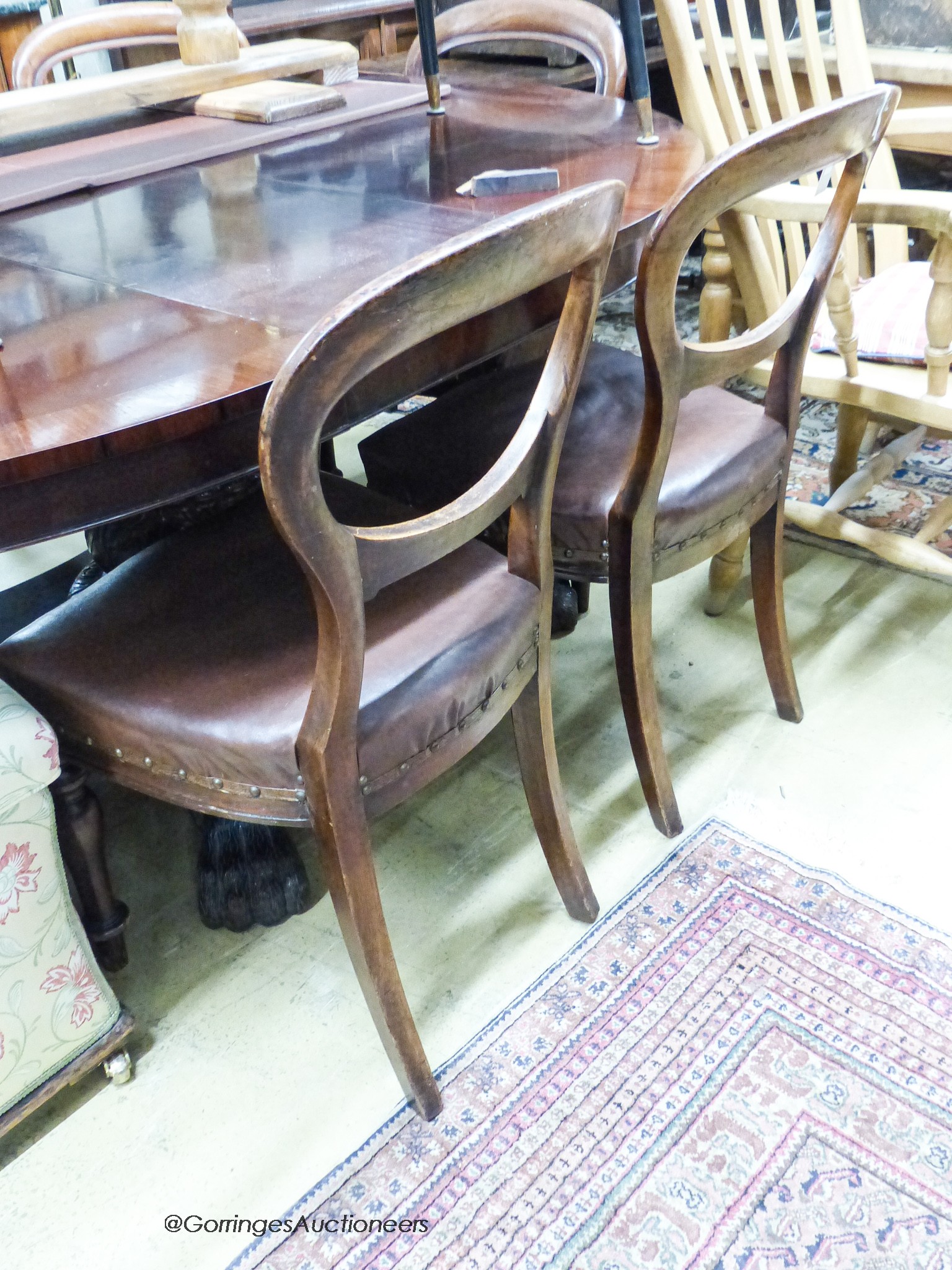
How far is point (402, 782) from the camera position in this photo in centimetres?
103

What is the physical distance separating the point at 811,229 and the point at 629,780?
1.08 metres

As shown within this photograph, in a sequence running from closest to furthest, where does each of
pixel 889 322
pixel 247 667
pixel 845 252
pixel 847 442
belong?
1. pixel 247 667
2. pixel 889 322
3. pixel 845 252
4. pixel 847 442

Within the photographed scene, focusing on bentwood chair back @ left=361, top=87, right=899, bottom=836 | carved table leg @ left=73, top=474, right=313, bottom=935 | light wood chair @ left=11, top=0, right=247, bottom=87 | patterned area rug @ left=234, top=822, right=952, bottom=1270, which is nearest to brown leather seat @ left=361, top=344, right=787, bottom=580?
bentwood chair back @ left=361, top=87, right=899, bottom=836

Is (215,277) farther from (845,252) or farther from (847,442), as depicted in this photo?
(847,442)

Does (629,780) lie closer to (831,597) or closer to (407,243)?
(831,597)

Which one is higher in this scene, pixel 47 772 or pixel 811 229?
pixel 811 229

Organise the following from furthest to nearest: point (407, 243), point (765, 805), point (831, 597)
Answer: point (831, 597), point (765, 805), point (407, 243)

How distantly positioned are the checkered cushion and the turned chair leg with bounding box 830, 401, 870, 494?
0.23 m

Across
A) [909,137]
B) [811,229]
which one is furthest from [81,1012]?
[909,137]

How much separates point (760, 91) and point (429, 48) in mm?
566

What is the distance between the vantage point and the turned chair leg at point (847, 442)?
6.44ft

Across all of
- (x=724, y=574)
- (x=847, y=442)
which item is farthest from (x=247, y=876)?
(x=847, y=442)

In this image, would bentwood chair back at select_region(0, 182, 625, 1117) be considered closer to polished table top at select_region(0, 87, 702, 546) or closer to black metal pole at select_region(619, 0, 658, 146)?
polished table top at select_region(0, 87, 702, 546)

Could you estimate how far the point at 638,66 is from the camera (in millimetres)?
1454
